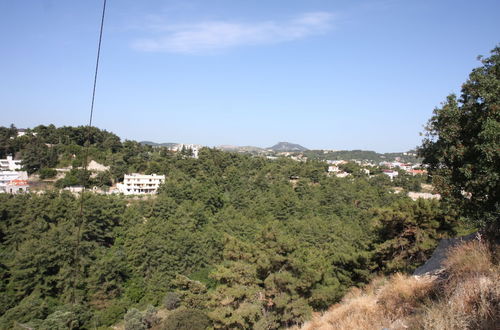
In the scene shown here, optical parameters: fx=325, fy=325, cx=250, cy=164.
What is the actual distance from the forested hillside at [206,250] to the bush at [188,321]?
0.08 m

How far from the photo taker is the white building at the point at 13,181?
31719 millimetres

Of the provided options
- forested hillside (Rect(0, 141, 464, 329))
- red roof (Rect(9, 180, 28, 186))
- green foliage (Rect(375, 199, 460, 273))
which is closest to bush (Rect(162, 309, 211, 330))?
forested hillside (Rect(0, 141, 464, 329))

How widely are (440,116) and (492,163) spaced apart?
126 cm

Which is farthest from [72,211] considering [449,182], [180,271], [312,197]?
[449,182]

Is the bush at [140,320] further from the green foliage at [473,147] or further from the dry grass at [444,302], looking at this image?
the green foliage at [473,147]

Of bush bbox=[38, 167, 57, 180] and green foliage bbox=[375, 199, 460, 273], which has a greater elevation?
green foliage bbox=[375, 199, 460, 273]

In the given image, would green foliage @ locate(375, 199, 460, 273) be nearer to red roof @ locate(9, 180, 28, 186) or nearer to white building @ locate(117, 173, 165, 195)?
white building @ locate(117, 173, 165, 195)

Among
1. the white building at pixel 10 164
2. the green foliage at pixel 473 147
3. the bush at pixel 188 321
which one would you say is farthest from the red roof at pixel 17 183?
the green foliage at pixel 473 147

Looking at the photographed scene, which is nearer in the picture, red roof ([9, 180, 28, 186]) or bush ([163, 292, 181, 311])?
bush ([163, 292, 181, 311])

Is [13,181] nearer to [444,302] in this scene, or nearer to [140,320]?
[140,320]

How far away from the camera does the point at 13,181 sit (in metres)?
33.0

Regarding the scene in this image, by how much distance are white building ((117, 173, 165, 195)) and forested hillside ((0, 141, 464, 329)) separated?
2474 mm

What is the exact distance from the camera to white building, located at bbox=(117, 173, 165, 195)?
1459 inches

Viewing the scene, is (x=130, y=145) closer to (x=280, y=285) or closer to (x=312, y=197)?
(x=312, y=197)
